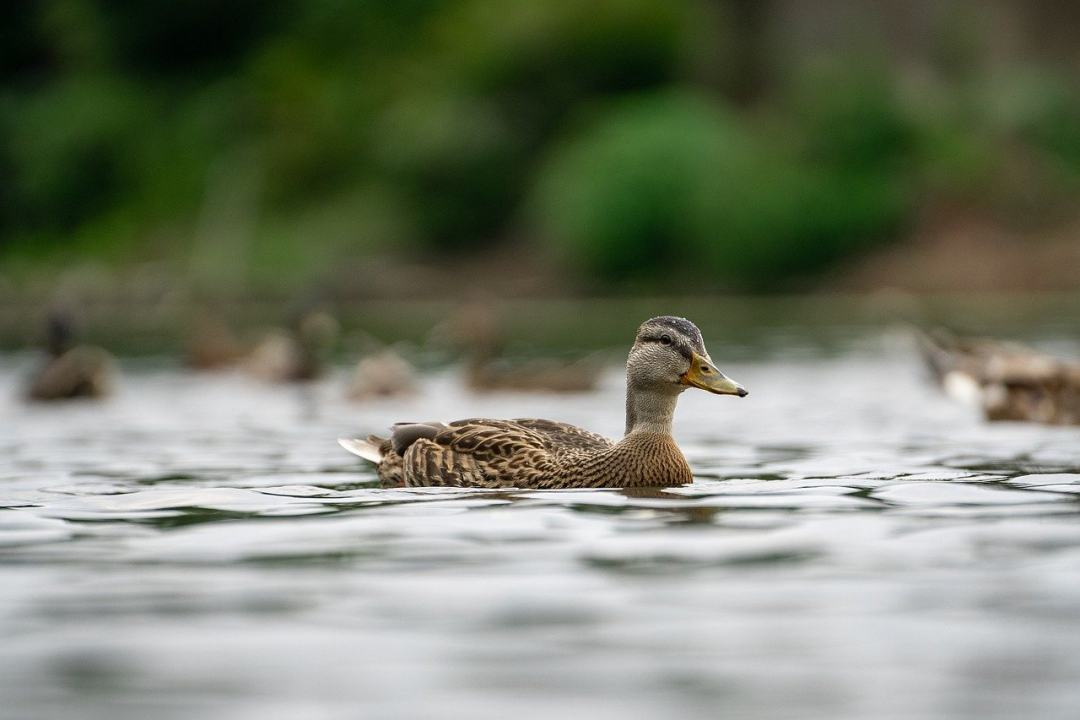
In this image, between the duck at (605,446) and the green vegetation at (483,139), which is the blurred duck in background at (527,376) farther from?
the green vegetation at (483,139)

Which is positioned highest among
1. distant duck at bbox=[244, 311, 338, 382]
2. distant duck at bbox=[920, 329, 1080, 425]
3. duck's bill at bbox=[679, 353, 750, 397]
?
distant duck at bbox=[244, 311, 338, 382]

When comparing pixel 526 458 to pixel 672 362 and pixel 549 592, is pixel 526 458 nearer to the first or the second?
pixel 672 362

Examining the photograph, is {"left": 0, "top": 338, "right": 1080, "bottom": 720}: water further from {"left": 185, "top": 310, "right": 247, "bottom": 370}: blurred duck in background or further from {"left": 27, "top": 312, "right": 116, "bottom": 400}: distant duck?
{"left": 185, "top": 310, "right": 247, "bottom": 370}: blurred duck in background

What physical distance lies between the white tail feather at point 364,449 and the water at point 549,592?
158mm

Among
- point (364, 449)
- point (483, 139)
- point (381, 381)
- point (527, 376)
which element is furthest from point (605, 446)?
point (483, 139)

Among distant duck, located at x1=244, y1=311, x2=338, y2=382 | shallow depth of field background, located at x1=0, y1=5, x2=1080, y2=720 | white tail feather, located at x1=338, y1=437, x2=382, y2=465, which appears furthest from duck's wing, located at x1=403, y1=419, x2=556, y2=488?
distant duck, located at x1=244, y1=311, x2=338, y2=382

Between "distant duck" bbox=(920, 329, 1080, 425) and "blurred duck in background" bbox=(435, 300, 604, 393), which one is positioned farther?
"blurred duck in background" bbox=(435, 300, 604, 393)

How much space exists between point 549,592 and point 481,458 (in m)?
3.57

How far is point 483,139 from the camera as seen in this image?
184 feet

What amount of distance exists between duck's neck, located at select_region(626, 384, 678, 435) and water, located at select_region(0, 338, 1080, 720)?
1.83ft

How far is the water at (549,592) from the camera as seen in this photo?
5.72 metres

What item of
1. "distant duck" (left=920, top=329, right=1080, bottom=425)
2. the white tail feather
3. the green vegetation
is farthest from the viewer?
the green vegetation

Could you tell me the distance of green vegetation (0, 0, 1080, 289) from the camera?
159ft

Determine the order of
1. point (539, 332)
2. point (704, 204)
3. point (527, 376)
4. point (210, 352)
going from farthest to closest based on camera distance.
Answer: point (704, 204)
point (539, 332)
point (210, 352)
point (527, 376)
